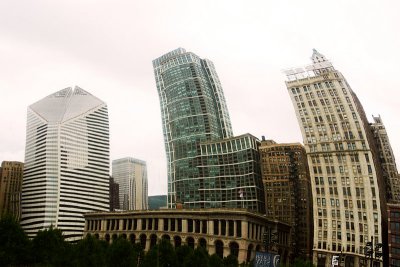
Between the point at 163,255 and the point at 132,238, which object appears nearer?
the point at 163,255

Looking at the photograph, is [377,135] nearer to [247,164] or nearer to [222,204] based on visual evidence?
[247,164]

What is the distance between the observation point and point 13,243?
322 feet

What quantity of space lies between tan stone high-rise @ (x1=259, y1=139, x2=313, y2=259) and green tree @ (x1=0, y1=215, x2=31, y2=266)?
9175 cm

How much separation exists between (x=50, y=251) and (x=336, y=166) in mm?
85367

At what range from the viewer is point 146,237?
15212 cm

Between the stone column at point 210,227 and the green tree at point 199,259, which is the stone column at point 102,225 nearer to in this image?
the stone column at point 210,227

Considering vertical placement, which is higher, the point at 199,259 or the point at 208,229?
the point at 208,229

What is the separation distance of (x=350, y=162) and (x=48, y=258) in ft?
292

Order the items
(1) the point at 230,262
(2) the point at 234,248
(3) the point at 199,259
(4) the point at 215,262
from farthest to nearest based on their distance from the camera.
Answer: (2) the point at 234,248, (1) the point at 230,262, (4) the point at 215,262, (3) the point at 199,259

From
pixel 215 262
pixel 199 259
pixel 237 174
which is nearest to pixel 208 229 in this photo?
pixel 215 262

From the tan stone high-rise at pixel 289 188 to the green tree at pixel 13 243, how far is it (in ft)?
301

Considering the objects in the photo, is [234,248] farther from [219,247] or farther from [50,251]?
[50,251]

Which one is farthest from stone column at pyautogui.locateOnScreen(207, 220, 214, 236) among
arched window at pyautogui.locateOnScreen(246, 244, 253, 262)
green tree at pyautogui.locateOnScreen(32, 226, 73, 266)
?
green tree at pyautogui.locateOnScreen(32, 226, 73, 266)

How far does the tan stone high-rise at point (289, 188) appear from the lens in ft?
540
